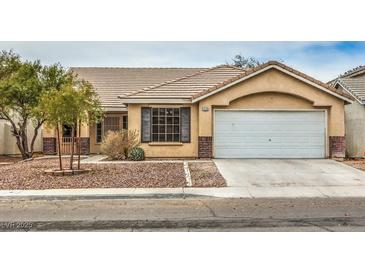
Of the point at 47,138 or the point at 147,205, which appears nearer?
the point at 147,205

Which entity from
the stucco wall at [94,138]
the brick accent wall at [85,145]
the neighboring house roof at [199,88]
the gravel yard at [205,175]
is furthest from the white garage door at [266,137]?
the brick accent wall at [85,145]

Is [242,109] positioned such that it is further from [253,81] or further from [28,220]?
[28,220]

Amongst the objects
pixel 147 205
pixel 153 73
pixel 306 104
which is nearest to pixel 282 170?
pixel 306 104

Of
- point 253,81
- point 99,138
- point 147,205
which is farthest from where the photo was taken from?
point 99,138

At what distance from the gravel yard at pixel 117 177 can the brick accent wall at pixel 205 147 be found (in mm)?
2491

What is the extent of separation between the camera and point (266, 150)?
19.2 meters

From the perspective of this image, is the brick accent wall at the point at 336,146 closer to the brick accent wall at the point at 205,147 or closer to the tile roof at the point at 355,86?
the tile roof at the point at 355,86

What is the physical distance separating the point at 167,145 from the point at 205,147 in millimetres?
1916

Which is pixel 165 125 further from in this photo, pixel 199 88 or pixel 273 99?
pixel 273 99

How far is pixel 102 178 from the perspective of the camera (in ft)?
44.5

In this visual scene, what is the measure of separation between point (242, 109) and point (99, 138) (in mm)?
Result: 9372

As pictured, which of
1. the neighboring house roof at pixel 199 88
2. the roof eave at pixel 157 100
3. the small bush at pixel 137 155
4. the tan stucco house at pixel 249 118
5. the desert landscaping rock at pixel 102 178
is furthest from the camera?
the roof eave at pixel 157 100

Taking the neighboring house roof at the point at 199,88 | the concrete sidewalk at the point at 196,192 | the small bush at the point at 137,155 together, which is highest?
the neighboring house roof at the point at 199,88

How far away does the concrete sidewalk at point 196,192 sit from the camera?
10984 millimetres
